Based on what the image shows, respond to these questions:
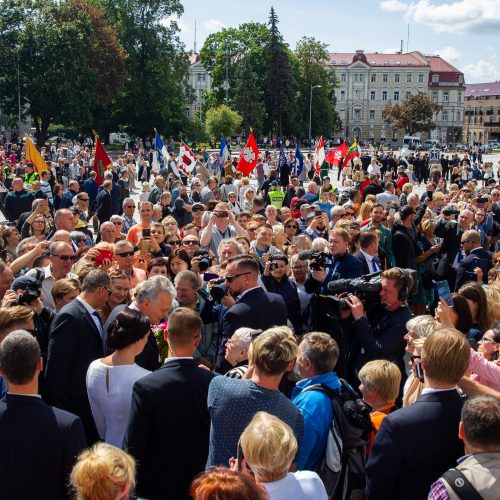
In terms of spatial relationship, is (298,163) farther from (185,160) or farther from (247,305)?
(247,305)

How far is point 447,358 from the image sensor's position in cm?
345

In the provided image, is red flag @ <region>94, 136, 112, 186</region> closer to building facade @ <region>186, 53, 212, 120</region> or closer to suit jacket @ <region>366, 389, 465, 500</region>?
suit jacket @ <region>366, 389, 465, 500</region>

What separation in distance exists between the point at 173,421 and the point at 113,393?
58 centimetres

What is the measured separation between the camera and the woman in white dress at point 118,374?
4078 millimetres

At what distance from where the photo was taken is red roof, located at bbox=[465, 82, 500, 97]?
137 meters

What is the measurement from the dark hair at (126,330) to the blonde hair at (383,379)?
1405 mm

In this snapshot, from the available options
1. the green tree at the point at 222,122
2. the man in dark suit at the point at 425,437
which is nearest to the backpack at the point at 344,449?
the man in dark suit at the point at 425,437

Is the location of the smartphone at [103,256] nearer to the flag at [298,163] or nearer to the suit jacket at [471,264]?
the suit jacket at [471,264]

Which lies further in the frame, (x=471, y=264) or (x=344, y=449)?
(x=471, y=264)

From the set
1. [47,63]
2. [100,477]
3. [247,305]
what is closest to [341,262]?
[247,305]

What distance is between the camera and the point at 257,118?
239 feet

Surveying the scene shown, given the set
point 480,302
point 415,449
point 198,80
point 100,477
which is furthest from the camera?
point 198,80

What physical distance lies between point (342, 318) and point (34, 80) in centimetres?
4918

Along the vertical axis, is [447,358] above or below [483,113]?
below
